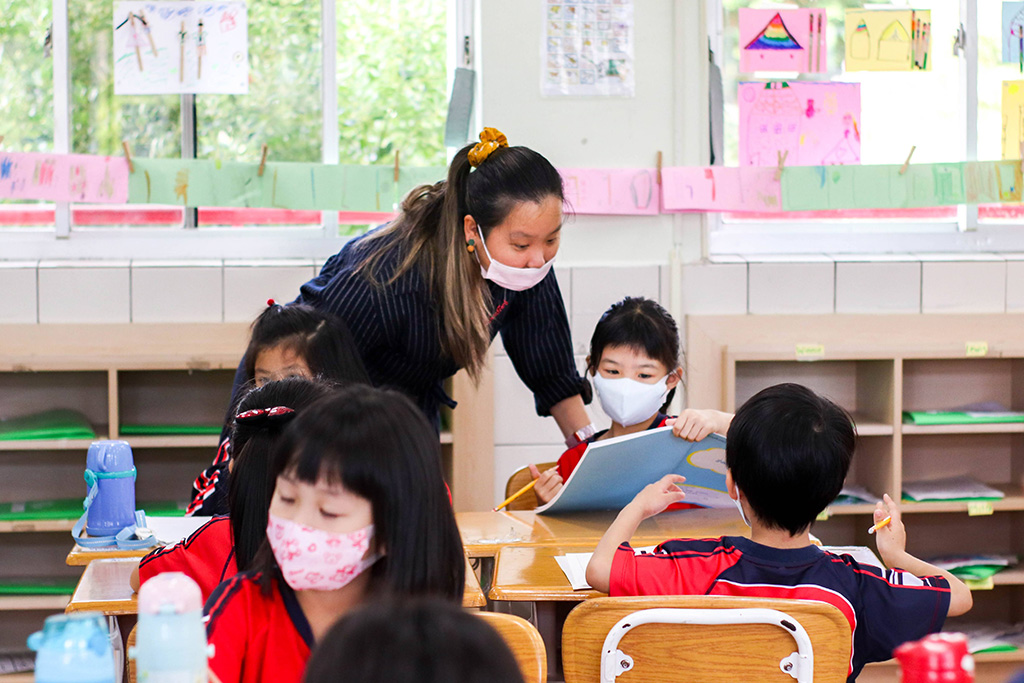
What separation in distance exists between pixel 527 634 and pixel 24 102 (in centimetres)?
283

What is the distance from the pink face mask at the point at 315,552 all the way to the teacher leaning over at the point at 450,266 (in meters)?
1.05

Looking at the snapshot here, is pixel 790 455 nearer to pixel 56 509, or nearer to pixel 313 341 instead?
pixel 313 341

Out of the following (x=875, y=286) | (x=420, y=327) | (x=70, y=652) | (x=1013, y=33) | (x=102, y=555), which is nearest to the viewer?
(x=70, y=652)

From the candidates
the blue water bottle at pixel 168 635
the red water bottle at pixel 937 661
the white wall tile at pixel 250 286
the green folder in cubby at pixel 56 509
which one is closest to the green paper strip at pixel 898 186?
the white wall tile at pixel 250 286

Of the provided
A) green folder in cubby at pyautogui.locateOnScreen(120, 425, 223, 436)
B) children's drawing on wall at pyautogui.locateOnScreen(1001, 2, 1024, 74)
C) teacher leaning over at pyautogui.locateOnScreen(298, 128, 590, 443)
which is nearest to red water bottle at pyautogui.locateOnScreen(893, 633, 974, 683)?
teacher leaning over at pyautogui.locateOnScreen(298, 128, 590, 443)

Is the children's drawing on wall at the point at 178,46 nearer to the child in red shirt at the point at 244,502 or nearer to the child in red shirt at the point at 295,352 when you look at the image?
the child in red shirt at the point at 295,352

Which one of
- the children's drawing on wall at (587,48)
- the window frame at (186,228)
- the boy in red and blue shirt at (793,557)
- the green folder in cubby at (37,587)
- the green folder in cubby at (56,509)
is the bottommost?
the green folder in cubby at (37,587)

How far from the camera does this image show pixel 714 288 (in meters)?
3.34

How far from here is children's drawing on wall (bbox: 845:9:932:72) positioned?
3.41 metres

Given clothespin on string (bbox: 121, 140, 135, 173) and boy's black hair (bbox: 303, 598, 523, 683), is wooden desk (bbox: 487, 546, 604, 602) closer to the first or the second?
boy's black hair (bbox: 303, 598, 523, 683)

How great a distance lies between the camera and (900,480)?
10.4 feet

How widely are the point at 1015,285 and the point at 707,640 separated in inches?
99.9

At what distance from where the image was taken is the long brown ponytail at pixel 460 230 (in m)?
2.08

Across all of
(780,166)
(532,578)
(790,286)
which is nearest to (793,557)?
(532,578)
